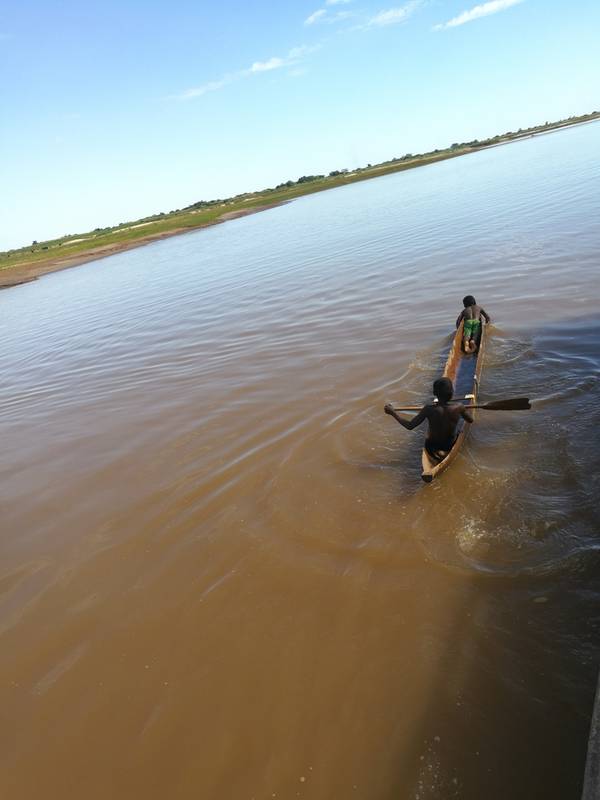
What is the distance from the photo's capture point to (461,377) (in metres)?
9.45

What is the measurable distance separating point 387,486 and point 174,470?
348 centimetres

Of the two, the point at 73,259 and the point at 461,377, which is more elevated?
the point at 73,259

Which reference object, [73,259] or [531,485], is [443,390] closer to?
[531,485]

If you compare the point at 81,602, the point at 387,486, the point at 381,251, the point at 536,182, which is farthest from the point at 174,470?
the point at 536,182

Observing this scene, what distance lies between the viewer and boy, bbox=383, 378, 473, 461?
665 centimetres

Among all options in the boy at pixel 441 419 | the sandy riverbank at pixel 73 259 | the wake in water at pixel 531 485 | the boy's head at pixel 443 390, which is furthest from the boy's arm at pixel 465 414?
the sandy riverbank at pixel 73 259

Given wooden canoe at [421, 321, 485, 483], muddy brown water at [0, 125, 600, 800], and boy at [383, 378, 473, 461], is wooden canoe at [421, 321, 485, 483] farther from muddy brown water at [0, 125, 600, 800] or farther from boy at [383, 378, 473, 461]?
muddy brown water at [0, 125, 600, 800]

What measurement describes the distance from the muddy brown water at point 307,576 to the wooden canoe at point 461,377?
320 millimetres

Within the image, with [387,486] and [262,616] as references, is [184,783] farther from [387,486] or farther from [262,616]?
[387,486]

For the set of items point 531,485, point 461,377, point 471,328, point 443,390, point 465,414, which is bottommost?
point 531,485

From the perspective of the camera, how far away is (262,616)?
200 inches

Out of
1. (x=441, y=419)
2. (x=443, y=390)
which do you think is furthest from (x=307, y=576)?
(x=443, y=390)

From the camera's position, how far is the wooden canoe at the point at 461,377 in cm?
665

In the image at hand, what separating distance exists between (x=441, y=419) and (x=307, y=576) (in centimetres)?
278
